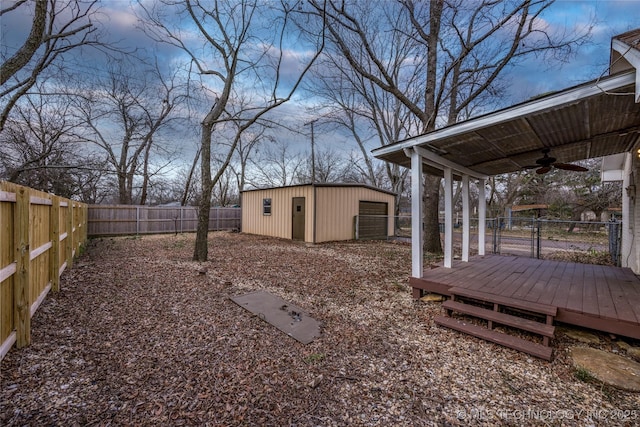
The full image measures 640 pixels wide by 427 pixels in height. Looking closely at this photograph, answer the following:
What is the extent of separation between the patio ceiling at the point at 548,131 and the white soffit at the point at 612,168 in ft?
8.77

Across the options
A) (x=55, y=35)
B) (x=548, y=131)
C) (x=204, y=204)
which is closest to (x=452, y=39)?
(x=548, y=131)

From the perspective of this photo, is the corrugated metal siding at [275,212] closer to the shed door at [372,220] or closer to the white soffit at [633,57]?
the shed door at [372,220]

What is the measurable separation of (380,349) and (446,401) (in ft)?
2.56

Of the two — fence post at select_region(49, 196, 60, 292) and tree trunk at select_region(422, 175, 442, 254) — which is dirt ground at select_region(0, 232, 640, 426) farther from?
tree trunk at select_region(422, 175, 442, 254)

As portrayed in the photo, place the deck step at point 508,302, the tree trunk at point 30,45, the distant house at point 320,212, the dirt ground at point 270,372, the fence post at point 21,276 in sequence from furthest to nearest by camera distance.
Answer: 1. the distant house at point 320,212
2. the tree trunk at point 30,45
3. the deck step at point 508,302
4. the fence post at point 21,276
5. the dirt ground at point 270,372

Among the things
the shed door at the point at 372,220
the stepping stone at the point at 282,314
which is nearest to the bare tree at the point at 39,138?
the stepping stone at the point at 282,314

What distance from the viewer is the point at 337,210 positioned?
10883mm

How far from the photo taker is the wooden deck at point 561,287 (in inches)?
106

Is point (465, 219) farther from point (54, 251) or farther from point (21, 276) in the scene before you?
point (54, 251)

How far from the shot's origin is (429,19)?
7.27 m

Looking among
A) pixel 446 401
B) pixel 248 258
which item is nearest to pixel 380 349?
pixel 446 401

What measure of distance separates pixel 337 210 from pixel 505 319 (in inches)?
322

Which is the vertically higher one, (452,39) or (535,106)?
(452,39)

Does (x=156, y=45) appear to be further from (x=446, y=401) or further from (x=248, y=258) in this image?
(x=446, y=401)
